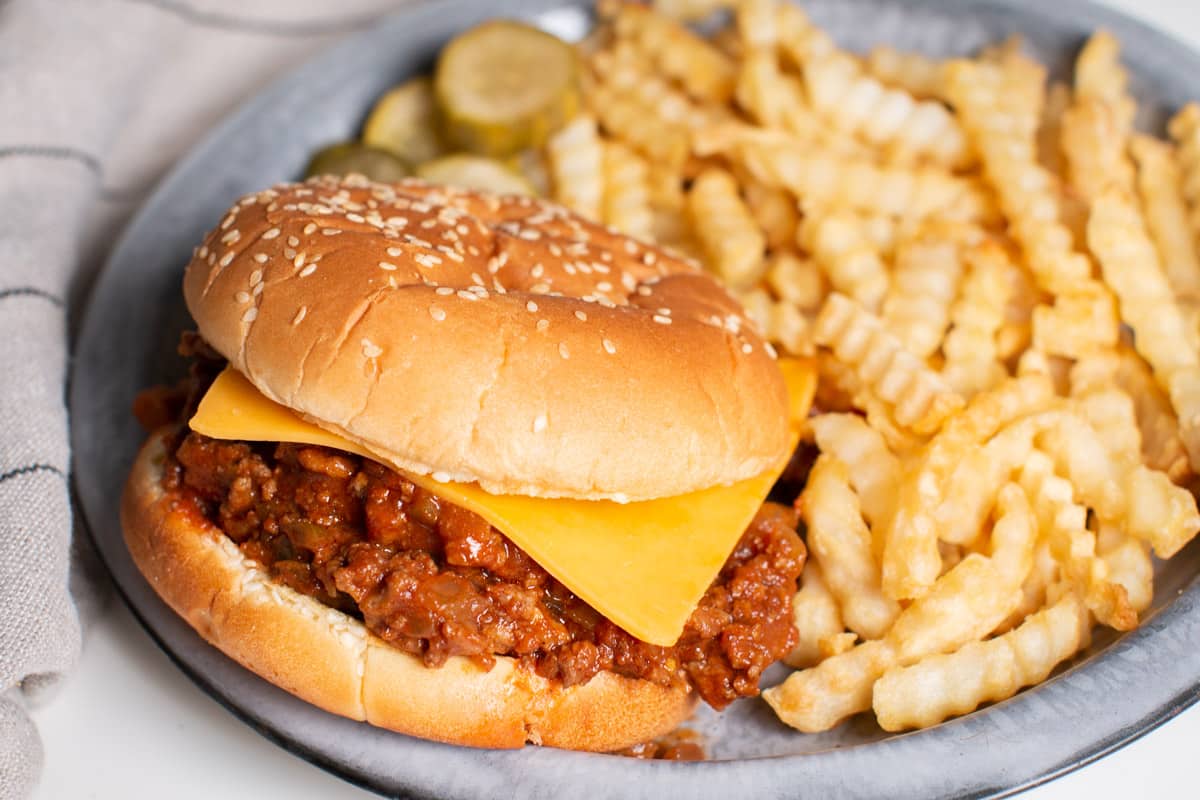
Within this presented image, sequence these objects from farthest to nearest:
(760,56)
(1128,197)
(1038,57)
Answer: (1038,57), (760,56), (1128,197)

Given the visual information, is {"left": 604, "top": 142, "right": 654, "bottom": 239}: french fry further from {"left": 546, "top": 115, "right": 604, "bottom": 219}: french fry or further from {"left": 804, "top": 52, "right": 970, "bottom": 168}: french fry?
{"left": 804, "top": 52, "right": 970, "bottom": 168}: french fry

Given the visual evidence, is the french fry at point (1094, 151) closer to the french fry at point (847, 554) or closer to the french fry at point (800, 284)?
the french fry at point (800, 284)

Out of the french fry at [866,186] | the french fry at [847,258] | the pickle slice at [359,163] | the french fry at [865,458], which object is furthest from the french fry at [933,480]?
the pickle slice at [359,163]

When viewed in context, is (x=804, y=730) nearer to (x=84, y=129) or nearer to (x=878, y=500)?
(x=878, y=500)

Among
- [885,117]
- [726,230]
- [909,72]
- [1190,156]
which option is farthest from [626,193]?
[1190,156]

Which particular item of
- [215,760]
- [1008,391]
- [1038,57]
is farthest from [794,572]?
[1038,57]

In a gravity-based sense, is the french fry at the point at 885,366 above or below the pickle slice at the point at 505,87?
above
